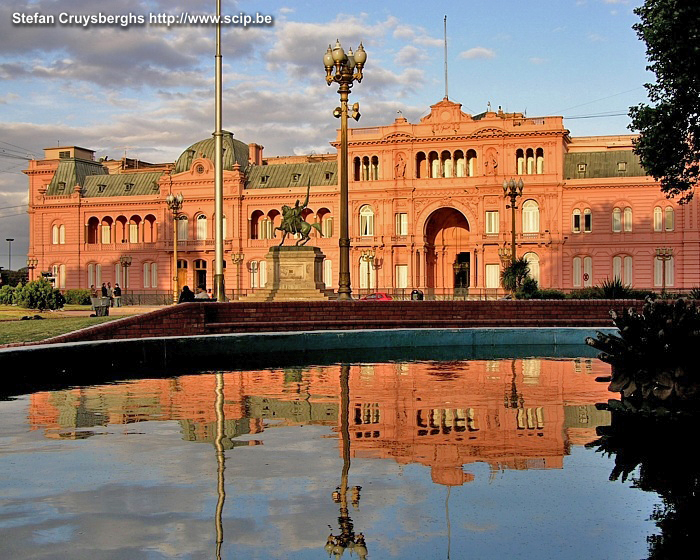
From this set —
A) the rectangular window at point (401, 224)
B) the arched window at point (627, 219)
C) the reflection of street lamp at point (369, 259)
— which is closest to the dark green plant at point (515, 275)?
the arched window at point (627, 219)

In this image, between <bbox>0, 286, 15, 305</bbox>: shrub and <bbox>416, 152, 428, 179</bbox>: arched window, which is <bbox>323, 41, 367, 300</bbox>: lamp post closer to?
<bbox>0, 286, 15, 305</bbox>: shrub

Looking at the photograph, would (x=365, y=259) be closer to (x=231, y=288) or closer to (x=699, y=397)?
(x=231, y=288)

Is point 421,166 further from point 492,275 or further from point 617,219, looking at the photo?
point 617,219

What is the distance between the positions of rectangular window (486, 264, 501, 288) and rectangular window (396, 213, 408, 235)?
760 centimetres

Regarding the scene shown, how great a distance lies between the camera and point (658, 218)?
6656 cm

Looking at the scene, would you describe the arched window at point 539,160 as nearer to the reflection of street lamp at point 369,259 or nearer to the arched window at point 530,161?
the arched window at point 530,161

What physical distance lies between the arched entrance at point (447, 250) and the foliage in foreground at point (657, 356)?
6167 centimetres

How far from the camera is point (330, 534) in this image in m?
5.77

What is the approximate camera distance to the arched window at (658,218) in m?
66.3

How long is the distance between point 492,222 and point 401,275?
8585 mm

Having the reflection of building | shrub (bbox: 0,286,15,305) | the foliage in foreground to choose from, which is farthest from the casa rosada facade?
the foliage in foreground

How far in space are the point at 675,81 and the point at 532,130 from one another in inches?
1580

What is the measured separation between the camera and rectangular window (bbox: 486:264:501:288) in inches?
2685

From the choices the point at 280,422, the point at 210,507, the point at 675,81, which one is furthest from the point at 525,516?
the point at 675,81
